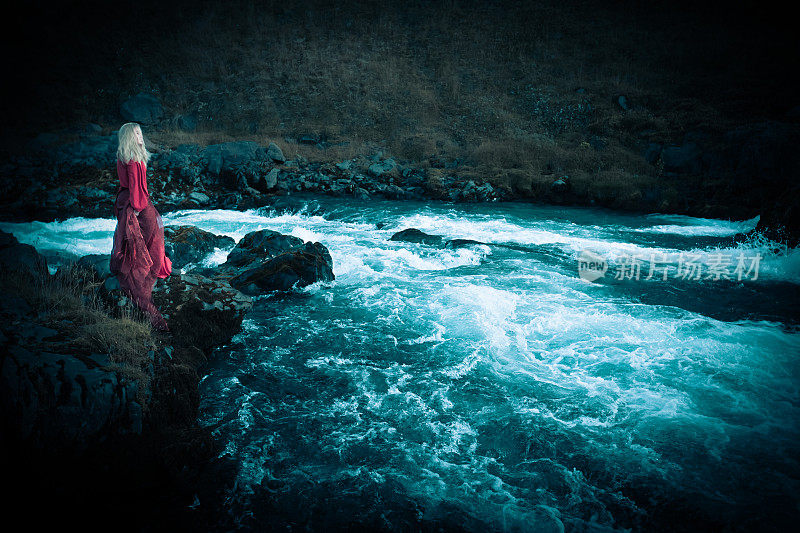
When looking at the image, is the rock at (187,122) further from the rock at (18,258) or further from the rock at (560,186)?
the rock at (18,258)

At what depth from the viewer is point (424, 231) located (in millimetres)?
14961

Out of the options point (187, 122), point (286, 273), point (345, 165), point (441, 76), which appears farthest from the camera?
point (441, 76)

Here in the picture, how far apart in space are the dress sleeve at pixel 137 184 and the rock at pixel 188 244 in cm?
634

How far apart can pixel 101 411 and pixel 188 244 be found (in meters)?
8.02

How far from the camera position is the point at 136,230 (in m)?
4.87

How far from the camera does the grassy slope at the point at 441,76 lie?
24.7 metres

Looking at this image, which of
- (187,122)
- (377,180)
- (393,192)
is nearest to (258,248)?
(393,192)

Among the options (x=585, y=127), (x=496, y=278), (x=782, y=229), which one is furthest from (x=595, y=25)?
(x=496, y=278)

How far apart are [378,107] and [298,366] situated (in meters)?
27.7

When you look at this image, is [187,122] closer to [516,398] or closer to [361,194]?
[361,194]

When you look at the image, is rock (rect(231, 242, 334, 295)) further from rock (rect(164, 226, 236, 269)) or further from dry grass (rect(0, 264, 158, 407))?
dry grass (rect(0, 264, 158, 407))

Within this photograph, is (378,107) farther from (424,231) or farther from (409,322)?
(409,322)

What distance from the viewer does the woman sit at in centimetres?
443

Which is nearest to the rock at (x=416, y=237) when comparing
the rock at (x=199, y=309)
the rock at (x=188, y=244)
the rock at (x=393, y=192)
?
the rock at (x=188, y=244)
